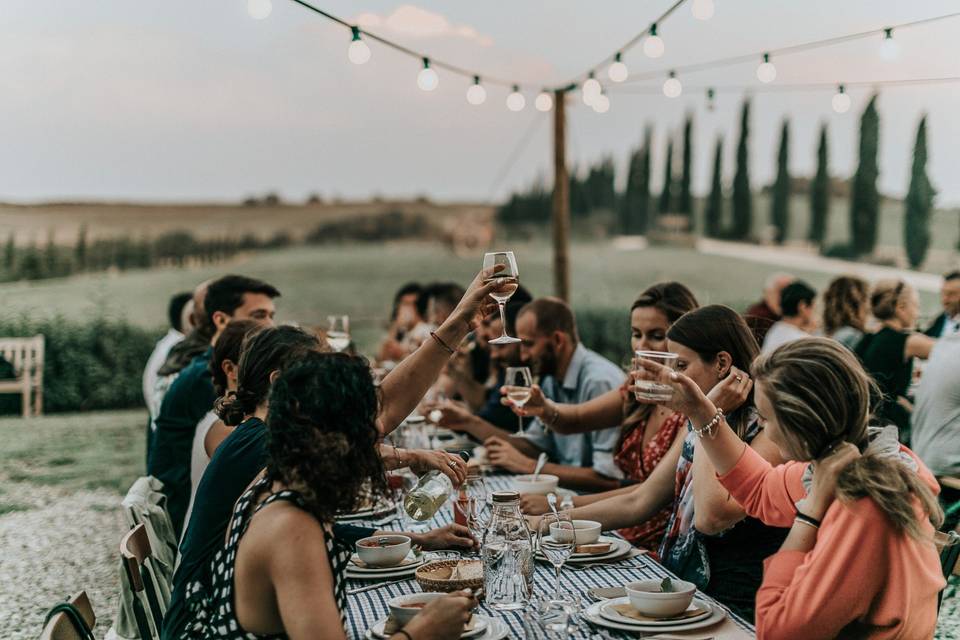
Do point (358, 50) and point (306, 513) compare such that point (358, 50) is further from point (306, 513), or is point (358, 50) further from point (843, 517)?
point (843, 517)

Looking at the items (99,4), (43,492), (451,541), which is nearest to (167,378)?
(451,541)

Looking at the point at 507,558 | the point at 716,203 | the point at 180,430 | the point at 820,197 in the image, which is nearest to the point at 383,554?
the point at 507,558

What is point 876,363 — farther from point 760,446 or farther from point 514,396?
point 760,446

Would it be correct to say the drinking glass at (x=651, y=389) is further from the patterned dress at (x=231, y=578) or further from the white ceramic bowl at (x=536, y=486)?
the white ceramic bowl at (x=536, y=486)

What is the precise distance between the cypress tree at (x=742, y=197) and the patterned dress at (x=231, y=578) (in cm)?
1128

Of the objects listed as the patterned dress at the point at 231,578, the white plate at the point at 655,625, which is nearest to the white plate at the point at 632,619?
the white plate at the point at 655,625

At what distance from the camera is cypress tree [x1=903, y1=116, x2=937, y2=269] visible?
10680 millimetres

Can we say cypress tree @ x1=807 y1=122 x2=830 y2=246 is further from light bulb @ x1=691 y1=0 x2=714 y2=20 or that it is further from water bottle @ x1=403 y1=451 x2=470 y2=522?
water bottle @ x1=403 y1=451 x2=470 y2=522

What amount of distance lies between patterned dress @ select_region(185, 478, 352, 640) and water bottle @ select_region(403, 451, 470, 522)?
2.51 feet

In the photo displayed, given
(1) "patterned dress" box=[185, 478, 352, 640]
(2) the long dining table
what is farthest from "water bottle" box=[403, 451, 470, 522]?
(1) "patterned dress" box=[185, 478, 352, 640]

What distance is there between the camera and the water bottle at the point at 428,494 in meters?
2.65

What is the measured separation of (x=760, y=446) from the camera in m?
2.53

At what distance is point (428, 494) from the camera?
269 cm

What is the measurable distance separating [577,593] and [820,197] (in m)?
10.7
